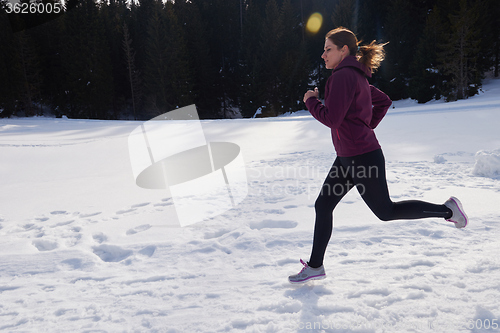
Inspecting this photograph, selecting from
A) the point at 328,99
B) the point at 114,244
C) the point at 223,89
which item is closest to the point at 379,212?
the point at 328,99

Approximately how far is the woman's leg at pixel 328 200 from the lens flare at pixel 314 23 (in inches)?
1363

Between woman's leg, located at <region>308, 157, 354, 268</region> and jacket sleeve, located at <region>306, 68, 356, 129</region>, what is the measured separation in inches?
13.9

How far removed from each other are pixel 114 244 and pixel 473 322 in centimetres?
266

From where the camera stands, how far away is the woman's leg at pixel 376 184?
1.99 m

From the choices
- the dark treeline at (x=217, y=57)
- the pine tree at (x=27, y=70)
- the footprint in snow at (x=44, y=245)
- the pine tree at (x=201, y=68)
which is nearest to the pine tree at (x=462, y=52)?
the dark treeline at (x=217, y=57)

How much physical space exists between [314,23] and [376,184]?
117 feet

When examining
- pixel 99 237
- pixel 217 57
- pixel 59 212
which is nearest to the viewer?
pixel 99 237

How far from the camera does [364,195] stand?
2.08m

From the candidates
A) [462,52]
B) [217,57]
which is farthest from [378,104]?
[217,57]

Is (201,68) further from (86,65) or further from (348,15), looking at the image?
(348,15)

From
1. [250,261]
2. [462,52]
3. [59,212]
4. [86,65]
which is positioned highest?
[86,65]

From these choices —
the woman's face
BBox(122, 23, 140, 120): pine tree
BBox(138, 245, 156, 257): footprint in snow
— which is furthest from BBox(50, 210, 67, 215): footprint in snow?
BBox(122, 23, 140, 120): pine tree

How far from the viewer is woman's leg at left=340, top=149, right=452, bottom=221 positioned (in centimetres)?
199

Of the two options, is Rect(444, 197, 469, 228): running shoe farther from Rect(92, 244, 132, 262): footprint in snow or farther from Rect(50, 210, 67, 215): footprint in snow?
Rect(50, 210, 67, 215): footprint in snow
